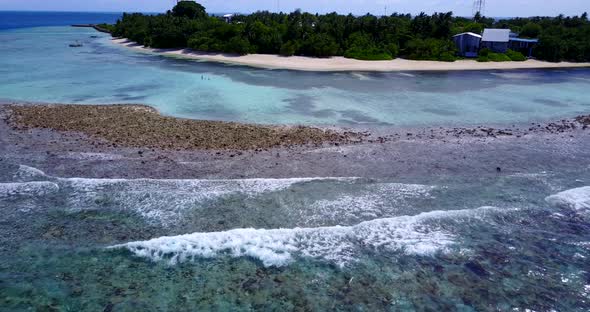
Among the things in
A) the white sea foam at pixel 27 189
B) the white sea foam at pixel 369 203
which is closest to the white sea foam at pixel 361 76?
the white sea foam at pixel 369 203

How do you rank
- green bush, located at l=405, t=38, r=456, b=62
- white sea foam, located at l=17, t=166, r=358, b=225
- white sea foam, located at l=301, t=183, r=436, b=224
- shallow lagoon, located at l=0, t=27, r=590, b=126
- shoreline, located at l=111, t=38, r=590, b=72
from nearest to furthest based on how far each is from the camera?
white sea foam, located at l=301, t=183, r=436, b=224, white sea foam, located at l=17, t=166, r=358, b=225, shallow lagoon, located at l=0, t=27, r=590, b=126, shoreline, located at l=111, t=38, r=590, b=72, green bush, located at l=405, t=38, r=456, b=62

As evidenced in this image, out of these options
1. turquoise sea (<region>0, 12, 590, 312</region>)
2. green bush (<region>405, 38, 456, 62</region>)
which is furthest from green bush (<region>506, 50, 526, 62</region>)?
turquoise sea (<region>0, 12, 590, 312</region>)

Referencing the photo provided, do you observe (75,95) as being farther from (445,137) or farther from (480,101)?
(480,101)

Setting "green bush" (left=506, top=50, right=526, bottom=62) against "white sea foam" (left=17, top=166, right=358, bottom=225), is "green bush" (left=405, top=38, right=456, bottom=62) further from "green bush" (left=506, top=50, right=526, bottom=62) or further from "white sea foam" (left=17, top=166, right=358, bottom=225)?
"white sea foam" (left=17, top=166, right=358, bottom=225)

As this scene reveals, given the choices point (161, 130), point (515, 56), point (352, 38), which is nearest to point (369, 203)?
Answer: point (161, 130)

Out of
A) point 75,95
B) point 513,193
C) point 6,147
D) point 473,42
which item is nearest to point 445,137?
point 513,193

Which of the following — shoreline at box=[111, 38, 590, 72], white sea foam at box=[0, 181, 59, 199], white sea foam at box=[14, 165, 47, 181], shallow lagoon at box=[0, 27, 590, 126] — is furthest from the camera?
shoreline at box=[111, 38, 590, 72]
